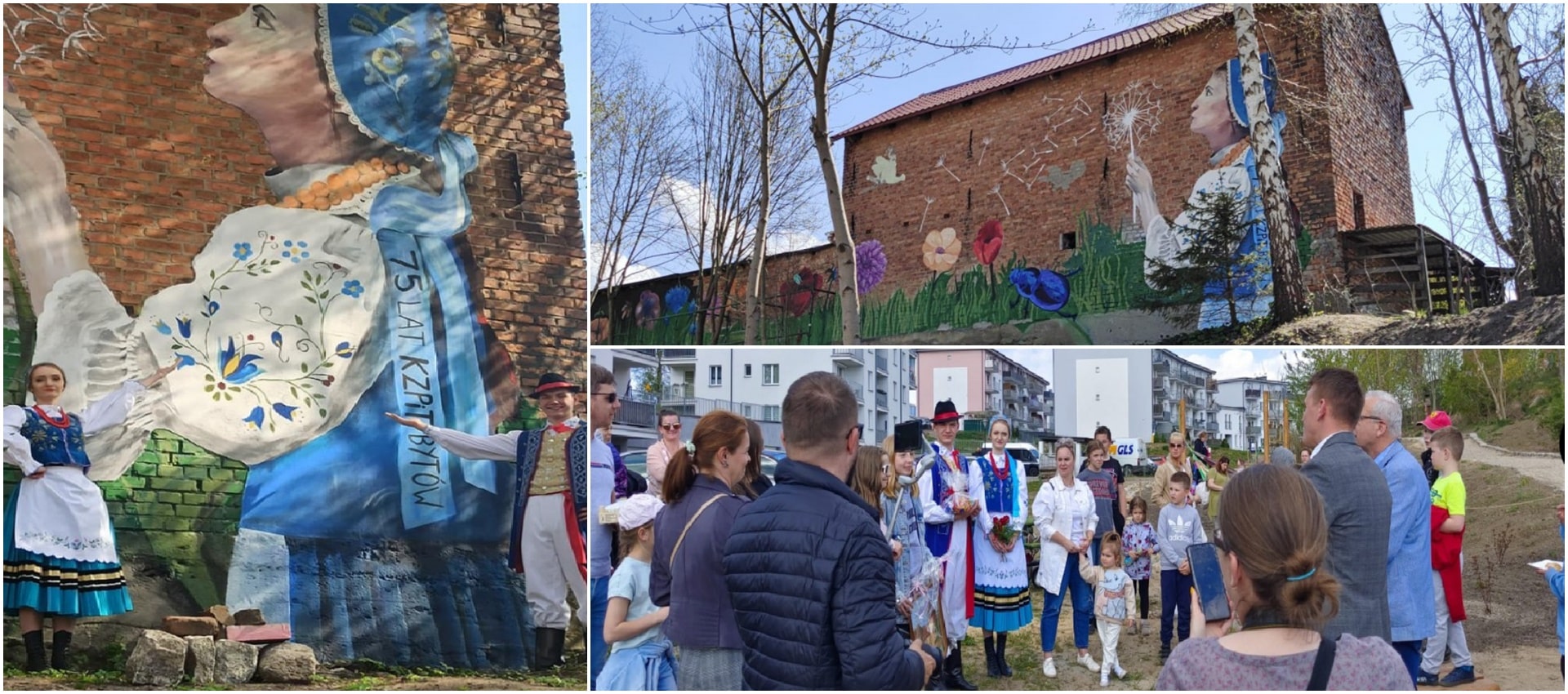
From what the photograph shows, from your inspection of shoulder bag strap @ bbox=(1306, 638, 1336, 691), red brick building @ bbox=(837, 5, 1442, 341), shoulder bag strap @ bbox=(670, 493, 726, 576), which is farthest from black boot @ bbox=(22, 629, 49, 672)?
red brick building @ bbox=(837, 5, 1442, 341)

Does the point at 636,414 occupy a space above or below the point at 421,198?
below

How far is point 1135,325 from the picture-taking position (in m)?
10.1

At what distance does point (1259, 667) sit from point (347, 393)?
17.1 feet

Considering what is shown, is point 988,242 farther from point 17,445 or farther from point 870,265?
point 17,445

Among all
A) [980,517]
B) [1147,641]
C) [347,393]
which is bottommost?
[1147,641]

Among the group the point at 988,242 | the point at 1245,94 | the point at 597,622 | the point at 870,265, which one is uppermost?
the point at 1245,94

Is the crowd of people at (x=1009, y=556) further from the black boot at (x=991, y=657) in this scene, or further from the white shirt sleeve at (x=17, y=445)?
the white shirt sleeve at (x=17, y=445)

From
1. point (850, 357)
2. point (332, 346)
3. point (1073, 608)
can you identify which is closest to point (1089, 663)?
point (1073, 608)

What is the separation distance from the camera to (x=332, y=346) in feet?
19.5

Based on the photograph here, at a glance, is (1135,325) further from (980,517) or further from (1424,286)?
(980,517)

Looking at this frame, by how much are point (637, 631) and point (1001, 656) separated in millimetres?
2835

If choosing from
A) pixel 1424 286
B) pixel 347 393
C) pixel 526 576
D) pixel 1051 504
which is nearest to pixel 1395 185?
pixel 1424 286

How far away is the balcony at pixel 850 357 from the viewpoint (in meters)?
5.18

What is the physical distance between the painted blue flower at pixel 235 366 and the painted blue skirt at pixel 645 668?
337 cm
